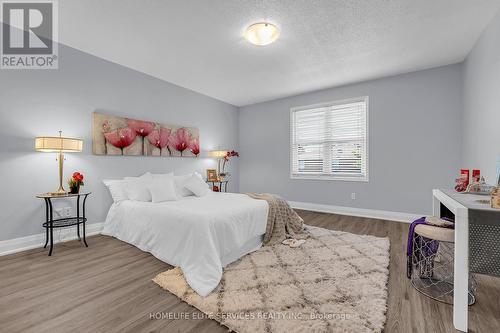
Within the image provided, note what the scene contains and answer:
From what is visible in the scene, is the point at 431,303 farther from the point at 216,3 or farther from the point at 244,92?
the point at 244,92

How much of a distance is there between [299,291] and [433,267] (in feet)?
4.75

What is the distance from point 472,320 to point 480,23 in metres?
3.19

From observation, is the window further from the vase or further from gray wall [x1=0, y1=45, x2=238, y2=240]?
the vase

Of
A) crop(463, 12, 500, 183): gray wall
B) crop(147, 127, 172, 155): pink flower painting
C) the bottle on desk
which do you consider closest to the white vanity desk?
the bottle on desk

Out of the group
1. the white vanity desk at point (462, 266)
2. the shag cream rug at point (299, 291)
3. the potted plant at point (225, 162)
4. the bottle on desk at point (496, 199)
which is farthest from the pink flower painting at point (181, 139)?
the bottle on desk at point (496, 199)

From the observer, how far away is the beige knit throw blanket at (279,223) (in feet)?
9.78

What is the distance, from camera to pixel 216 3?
2264mm

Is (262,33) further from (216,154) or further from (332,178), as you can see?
(332,178)

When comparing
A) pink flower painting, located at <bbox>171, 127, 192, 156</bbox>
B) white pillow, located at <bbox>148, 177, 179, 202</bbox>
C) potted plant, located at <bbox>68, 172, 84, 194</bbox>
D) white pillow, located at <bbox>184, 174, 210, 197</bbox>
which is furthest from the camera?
pink flower painting, located at <bbox>171, 127, 192, 156</bbox>

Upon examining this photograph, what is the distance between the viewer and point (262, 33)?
2.65m

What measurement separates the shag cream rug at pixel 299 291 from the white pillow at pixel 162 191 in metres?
1.17

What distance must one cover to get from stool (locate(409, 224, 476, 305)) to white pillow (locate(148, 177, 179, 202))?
9.57 feet

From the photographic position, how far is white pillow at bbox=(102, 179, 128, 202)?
3.37 meters

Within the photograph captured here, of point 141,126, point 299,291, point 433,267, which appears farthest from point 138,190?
point 433,267
